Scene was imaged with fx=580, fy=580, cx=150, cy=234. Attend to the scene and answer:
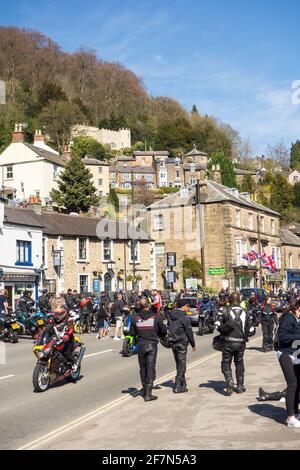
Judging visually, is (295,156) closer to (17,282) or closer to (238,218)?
(238,218)

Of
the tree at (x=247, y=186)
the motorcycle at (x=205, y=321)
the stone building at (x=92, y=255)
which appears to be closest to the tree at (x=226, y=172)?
the tree at (x=247, y=186)

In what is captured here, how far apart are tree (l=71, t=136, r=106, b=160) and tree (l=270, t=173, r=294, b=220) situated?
29861 mm

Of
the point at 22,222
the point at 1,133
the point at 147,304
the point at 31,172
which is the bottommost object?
the point at 147,304

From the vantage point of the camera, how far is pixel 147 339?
11.0m

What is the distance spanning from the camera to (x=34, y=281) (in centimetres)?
3562

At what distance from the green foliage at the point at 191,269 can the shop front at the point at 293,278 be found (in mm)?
16696

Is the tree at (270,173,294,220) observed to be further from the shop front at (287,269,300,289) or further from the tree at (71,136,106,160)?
the tree at (71,136,106,160)

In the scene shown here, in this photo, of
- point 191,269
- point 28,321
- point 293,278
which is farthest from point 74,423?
point 293,278

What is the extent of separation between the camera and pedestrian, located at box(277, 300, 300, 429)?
8.11 m

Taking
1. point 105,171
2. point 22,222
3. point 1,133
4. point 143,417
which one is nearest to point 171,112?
point 105,171

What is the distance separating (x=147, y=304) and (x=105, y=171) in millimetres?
80749

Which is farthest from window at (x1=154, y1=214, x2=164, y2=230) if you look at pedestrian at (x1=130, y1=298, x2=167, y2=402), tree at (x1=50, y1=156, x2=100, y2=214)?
pedestrian at (x1=130, y1=298, x2=167, y2=402)

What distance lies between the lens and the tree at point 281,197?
90.4 metres
